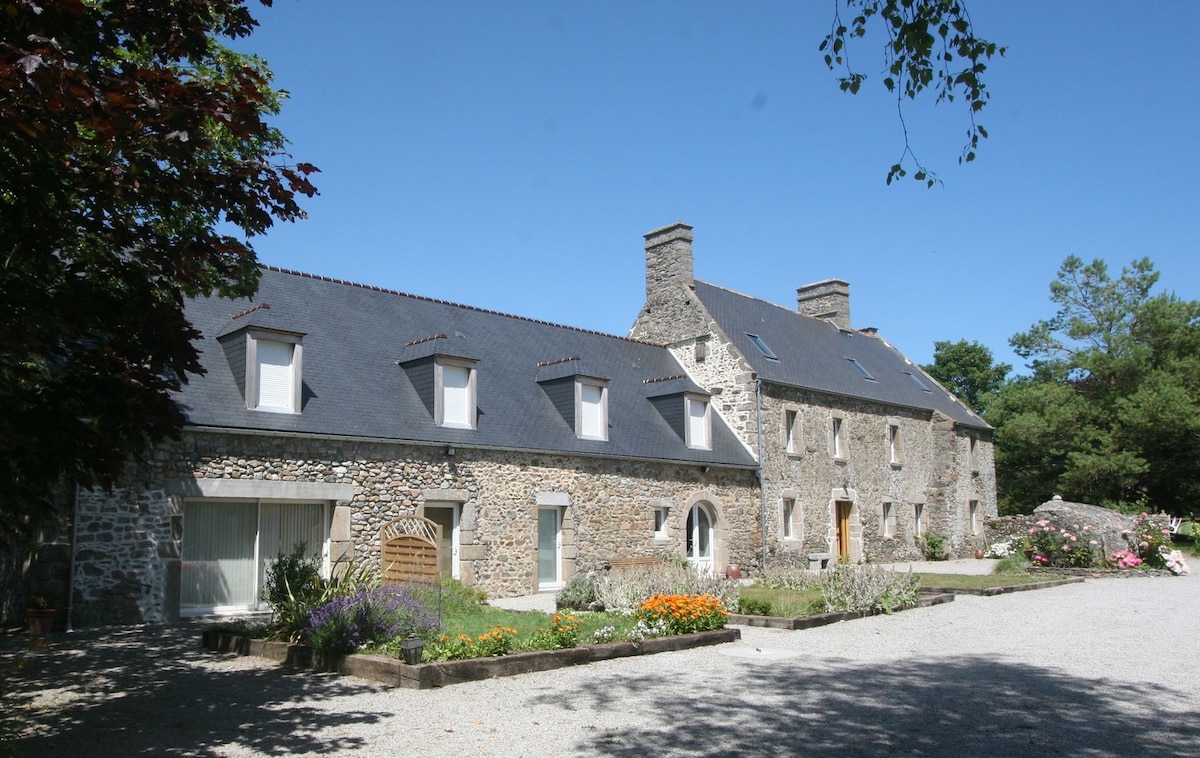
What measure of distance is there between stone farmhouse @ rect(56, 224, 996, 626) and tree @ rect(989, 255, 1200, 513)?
7358 mm

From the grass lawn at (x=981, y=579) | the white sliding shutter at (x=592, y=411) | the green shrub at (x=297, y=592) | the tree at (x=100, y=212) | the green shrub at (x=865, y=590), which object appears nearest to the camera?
the tree at (x=100, y=212)

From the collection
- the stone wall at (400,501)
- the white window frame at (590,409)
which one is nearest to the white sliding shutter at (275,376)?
the stone wall at (400,501)

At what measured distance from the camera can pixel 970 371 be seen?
53625 millimetres

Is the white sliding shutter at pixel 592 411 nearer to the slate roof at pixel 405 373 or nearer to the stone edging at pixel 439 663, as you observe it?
the slate roof at pixel 405 373

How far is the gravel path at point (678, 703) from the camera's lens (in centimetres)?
612

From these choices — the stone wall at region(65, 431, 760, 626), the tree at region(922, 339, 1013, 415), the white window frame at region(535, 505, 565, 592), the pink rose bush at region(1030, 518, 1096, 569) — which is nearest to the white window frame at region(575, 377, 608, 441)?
the stone wall at region(65, 431, 760, 626)

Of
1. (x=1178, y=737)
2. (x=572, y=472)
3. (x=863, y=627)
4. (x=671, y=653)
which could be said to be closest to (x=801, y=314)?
(x=572, y=472)

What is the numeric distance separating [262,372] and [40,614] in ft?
14.6

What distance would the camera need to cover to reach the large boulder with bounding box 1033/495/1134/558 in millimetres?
20734

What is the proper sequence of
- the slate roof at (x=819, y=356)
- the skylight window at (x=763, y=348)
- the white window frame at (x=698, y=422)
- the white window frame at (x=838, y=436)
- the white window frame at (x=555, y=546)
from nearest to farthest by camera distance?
the white window frame at (x=555, y=546), the white window frame at (x=698, y=422), the slate roof at (x=819, y=356), the skylight window at (x=763, y=348), the white window frame at (x=838, y=436)

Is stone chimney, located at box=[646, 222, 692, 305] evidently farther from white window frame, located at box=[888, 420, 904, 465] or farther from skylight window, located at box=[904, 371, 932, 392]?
skylight window, located at box=[904, 371, 932, 392]

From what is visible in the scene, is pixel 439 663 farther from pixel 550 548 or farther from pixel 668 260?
pixel 668 260

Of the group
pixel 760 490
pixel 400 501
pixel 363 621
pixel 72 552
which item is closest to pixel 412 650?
Result: pixel 363 621

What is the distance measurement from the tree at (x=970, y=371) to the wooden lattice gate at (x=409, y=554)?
1765 inches
